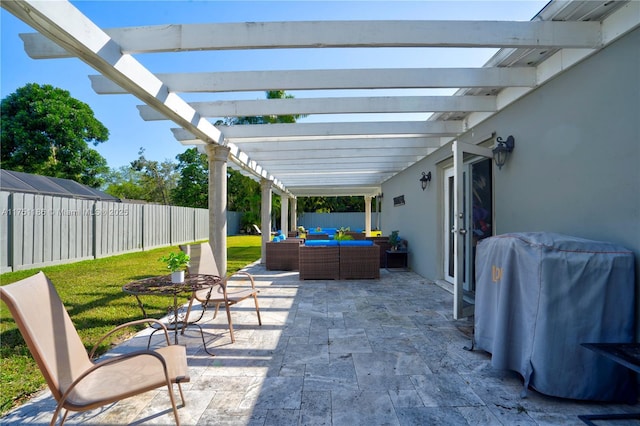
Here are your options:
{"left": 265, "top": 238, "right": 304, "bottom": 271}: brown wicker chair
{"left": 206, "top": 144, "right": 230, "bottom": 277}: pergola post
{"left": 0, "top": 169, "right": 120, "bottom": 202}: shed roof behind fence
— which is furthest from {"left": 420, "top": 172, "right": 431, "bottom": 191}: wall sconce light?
{"left": 0, "top": 169, "right": 120, "bottom": 202}: shed roof behind fence

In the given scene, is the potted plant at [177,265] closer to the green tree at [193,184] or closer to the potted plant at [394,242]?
the potted plant at [394,242]

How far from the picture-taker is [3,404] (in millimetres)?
2164

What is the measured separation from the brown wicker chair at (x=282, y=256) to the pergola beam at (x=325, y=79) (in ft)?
17.0

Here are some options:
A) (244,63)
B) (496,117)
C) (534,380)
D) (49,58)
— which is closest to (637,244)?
(534,380)

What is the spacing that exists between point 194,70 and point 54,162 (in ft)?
83.1

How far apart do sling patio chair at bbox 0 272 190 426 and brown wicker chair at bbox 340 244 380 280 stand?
16.2 ft

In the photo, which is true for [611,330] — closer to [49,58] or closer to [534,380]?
[534,380]

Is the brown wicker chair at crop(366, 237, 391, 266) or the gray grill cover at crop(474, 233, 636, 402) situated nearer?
the gray grill cover at crop(474, 233, 636, 402)

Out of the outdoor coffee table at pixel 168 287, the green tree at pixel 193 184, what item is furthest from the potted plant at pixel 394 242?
the green tree at pixel 193 184

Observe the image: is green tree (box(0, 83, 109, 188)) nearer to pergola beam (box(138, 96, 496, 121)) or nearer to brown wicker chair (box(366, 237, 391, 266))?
pergola beam (box(138, 96, 496, 121))

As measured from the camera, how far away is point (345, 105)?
4246 millimetres

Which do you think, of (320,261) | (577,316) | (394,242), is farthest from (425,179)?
(577,316)

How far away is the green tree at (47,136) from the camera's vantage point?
20656 millimetres

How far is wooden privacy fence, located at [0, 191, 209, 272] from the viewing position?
699 centimetres
